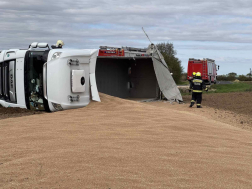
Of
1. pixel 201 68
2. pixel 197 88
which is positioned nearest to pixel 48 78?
pixel 197 88

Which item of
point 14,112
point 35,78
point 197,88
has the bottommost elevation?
point 14,112

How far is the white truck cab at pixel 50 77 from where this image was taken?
11.1 m

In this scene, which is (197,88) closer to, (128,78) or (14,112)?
(128,78)

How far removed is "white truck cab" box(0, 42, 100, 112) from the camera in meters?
11.1

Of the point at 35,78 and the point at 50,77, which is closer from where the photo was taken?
the point at 50,77

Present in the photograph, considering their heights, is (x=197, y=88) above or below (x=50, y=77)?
below

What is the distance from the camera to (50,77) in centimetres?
1110

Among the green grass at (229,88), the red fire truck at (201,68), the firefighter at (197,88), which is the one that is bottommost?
the green grass at (229,88)

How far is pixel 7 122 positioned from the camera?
9.35 m

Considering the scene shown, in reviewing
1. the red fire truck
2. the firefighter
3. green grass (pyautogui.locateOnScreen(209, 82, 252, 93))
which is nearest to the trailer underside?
the firefighter

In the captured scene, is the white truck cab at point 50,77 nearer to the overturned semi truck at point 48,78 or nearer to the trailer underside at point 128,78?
the overturned semi truck at point 48,78

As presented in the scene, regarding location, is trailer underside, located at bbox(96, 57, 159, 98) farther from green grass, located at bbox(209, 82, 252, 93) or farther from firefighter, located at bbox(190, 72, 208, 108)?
green grass, located at bbox(209, 82, 252, 93)

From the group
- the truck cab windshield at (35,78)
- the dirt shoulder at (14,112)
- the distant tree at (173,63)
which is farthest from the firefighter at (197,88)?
the distant tree at (173,63)

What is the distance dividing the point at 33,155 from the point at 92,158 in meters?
0.90
